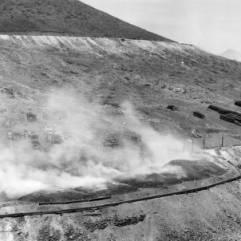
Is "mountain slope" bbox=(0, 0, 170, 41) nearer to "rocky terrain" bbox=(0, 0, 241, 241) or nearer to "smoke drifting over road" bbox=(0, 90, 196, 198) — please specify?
"rocky terrain" bbox=(0, 0, 241, 241)

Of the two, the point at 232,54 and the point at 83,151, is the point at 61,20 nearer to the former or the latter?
the point at 83,151

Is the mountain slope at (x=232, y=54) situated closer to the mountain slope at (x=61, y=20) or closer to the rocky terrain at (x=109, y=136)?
the mountain slope at (x=61, y=20)

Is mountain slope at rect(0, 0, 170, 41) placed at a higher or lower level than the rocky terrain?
higher

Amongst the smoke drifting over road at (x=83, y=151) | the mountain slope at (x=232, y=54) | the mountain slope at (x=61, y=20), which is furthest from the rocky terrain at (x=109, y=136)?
the mountain slope at (x=232, y=54)

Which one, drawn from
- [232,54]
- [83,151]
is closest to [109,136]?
[83,151]

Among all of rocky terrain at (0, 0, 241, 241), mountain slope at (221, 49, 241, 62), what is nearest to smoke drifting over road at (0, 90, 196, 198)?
rocky terrain at (0, 0, 241, 241)

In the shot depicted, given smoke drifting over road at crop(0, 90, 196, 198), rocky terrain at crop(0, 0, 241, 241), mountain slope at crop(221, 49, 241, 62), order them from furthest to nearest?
1. mountain slope at crop(221, 49, 241, 62)
2. smoke drifting over road at crop(0, 90, 196, 198)
3. rocky terrain at crop(0, 0, 241, 241)
